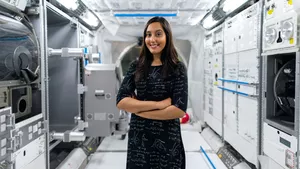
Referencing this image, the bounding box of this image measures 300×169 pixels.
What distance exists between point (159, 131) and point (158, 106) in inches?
7.2

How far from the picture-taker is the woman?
5.19 feet

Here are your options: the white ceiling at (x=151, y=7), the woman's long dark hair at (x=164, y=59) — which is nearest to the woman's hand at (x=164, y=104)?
the woman's long dark hair at (x=164, y=59)

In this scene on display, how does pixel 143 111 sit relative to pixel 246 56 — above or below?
below

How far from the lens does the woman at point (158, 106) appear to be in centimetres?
158

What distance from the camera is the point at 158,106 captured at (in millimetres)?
1561

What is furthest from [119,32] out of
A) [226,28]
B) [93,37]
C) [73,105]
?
[226,28]

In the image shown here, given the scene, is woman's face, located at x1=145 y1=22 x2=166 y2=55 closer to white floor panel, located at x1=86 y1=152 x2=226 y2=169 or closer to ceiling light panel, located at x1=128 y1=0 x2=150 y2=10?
ceiling light panel, located at x1=128 y1=0 x2=150 y2=10

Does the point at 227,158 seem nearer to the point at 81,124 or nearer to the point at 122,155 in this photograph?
the point at 122,155

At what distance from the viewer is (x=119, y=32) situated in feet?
18.5

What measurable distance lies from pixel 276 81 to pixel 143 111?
150 centimetres

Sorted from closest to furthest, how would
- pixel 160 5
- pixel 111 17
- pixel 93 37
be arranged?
pixel 160 5 < pixel 111 17 < pixel 93 37

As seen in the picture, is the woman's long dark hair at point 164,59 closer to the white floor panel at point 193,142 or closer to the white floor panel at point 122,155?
the white floor panel at point 122,155

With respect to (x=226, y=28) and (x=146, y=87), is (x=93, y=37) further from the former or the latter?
(x=146, y=87)

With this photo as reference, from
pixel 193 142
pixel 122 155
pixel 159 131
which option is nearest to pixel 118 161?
pixel 122 155
